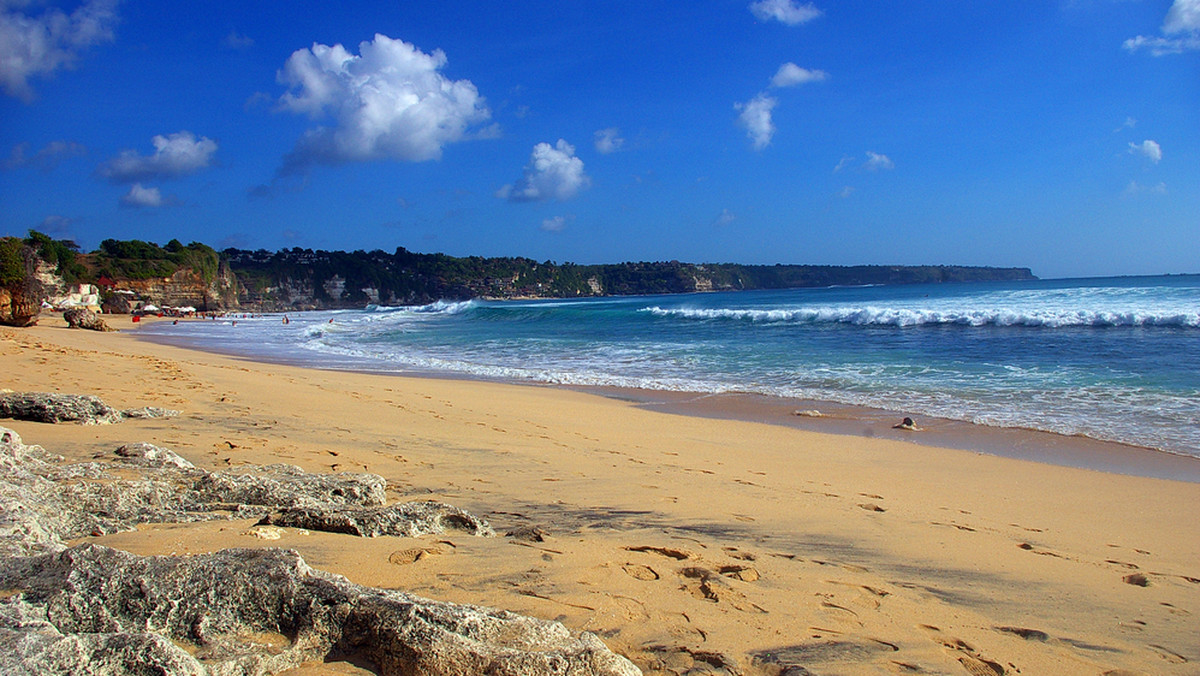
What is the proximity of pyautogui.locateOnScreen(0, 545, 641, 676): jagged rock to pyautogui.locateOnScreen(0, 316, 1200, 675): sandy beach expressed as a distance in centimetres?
17

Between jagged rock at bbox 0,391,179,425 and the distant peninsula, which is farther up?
the distant peninsula

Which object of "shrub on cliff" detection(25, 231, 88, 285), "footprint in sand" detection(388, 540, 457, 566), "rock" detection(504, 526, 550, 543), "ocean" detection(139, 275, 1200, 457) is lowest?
"ocean" detection(139, 275, 1200, 457)

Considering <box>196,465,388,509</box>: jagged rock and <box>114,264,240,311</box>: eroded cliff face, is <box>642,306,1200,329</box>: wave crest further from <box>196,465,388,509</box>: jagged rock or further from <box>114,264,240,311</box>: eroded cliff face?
<box>114,264,240,311</box>: eroded cliff face

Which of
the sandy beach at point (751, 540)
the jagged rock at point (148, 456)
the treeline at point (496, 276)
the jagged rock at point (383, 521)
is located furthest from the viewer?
the treeline at point (496, 276)

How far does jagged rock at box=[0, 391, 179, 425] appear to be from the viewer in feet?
17.3

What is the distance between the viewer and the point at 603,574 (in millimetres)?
2729

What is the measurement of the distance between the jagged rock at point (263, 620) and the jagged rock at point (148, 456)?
6.53ft

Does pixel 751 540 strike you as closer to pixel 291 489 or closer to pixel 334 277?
pixel 291 489

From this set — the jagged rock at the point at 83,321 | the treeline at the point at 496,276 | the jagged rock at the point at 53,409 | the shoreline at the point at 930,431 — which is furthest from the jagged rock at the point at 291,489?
the treeline at the point at 496,276

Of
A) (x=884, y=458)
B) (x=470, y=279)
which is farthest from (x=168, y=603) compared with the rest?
(x=470, y=279)

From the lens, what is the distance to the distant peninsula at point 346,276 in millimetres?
52969

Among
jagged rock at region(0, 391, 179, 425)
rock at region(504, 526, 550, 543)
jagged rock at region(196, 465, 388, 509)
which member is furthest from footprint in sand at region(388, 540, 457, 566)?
jagged rock at region(0, 391, 179, 425)

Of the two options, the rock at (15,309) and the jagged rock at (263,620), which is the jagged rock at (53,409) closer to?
the jagged rock at (263,620)

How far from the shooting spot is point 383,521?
117 inches
